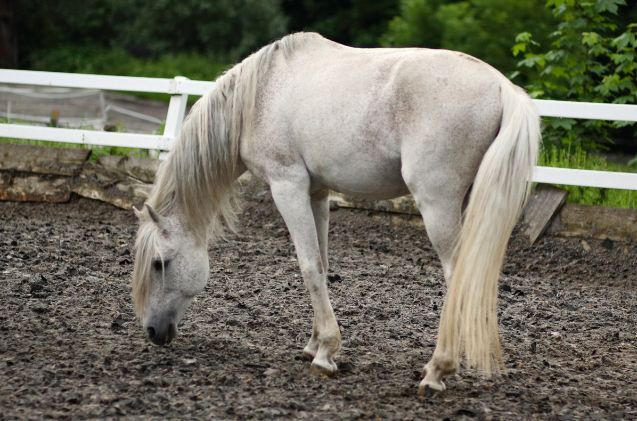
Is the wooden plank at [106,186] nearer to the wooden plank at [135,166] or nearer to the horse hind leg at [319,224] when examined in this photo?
the wooden plank at [135,166]

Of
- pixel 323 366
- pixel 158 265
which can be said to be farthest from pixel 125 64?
pixel 323 366

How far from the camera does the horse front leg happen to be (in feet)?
13.9

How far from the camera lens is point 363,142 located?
4.01 metres

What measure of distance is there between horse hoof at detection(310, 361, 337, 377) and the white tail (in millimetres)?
682

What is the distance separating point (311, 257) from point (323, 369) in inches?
19.2

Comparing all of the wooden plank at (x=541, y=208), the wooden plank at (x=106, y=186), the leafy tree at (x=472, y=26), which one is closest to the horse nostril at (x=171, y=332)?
the wooden plank at (x=541, y=208)

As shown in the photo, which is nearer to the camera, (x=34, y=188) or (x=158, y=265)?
(x=158, y=265)

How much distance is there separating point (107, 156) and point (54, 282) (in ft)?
9.03

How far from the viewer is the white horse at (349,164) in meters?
3.72

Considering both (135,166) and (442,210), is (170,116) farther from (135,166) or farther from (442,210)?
(442,210)

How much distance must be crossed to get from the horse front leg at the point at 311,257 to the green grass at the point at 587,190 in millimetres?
3521

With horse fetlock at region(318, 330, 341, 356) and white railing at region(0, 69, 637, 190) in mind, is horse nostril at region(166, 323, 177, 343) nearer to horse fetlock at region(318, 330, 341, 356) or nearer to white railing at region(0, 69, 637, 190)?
horse fetlock at region(318, 330, 341, 356)

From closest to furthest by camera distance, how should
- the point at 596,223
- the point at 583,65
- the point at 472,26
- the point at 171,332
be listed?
1. the point at 171,332
2. the point at 596,223
3. the point at 583,65
4. the point at 472,26

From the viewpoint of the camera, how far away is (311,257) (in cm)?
426
